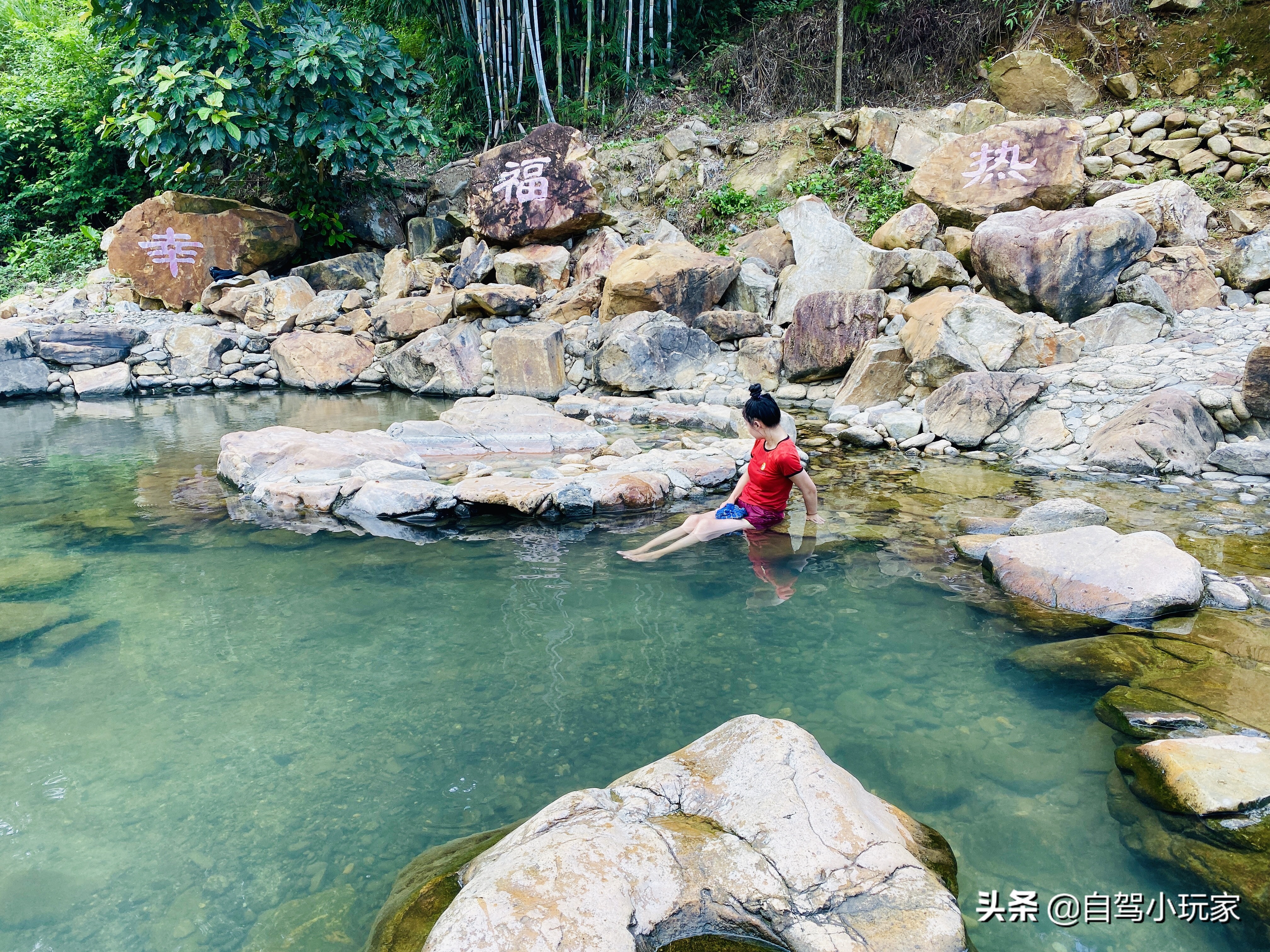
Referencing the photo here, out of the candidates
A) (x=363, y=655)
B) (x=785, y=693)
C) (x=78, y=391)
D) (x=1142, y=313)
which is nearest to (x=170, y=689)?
(x=363, y=655)

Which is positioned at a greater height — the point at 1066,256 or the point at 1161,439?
the point at 1066,256

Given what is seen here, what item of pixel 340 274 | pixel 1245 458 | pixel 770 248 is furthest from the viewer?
pixel 340 274

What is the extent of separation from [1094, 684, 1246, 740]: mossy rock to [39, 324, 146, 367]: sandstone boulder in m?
11.2

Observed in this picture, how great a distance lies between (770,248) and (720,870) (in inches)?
340

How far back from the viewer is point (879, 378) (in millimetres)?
7102

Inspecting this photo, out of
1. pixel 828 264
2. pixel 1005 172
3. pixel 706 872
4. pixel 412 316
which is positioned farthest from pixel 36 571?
pixel 1005 172

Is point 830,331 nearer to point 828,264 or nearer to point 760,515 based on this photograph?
point 828,264

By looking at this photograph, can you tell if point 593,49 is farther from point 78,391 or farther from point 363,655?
point 363,655

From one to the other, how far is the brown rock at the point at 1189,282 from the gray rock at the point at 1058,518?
3978mm

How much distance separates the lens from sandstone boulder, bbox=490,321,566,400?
840 centimetres

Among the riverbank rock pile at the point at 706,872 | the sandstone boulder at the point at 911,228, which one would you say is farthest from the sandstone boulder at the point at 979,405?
the riverbank rock pile at the point at 706,872

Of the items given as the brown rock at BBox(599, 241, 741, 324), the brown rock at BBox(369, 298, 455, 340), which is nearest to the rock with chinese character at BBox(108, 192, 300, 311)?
the brown rock at BBox(369, 298, 455, 340)

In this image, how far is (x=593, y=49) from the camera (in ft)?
41.8

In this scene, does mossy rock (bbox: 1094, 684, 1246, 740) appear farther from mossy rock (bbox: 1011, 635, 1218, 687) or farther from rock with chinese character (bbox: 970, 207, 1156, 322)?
rock with chinese character (bbox: 970, 207, 1156, 322)
